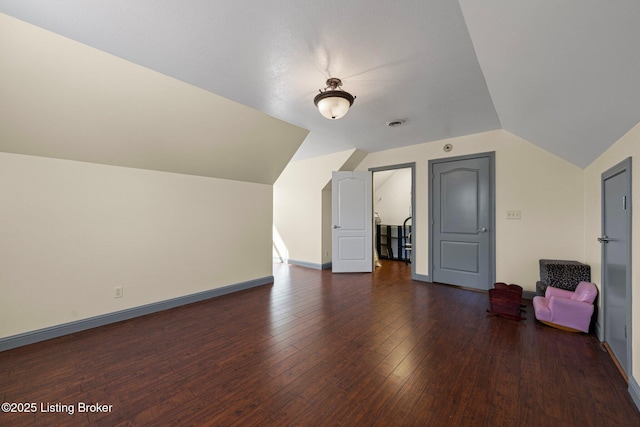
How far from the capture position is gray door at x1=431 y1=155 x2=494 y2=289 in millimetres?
3957

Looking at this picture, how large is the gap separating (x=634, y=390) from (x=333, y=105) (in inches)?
116

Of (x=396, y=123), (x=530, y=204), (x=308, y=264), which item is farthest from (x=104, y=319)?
(x=530, y=204)

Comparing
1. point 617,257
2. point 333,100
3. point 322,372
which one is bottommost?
point 322,372

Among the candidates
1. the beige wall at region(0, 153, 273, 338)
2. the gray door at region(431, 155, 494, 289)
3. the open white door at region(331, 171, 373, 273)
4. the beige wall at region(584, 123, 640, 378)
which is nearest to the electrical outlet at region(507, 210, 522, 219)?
the gray door at region(431, 155, 494, 289)

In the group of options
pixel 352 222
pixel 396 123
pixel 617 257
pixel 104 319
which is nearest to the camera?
pixel 617 257

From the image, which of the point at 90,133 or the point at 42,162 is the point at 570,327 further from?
the point at 42,162

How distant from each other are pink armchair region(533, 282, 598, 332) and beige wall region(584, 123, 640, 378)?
12 cm

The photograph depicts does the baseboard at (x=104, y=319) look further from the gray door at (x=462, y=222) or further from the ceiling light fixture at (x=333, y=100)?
the gray door at (x=462, y=222)

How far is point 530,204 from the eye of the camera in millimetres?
3607

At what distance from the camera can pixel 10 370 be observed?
1.99m

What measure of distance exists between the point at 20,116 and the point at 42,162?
0.50 metres

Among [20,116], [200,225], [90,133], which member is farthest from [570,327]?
[20,116]

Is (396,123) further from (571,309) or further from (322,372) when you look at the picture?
(322,372)

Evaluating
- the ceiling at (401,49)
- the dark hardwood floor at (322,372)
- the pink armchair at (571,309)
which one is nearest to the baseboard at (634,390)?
the dark hardwood floor at (322,372)
